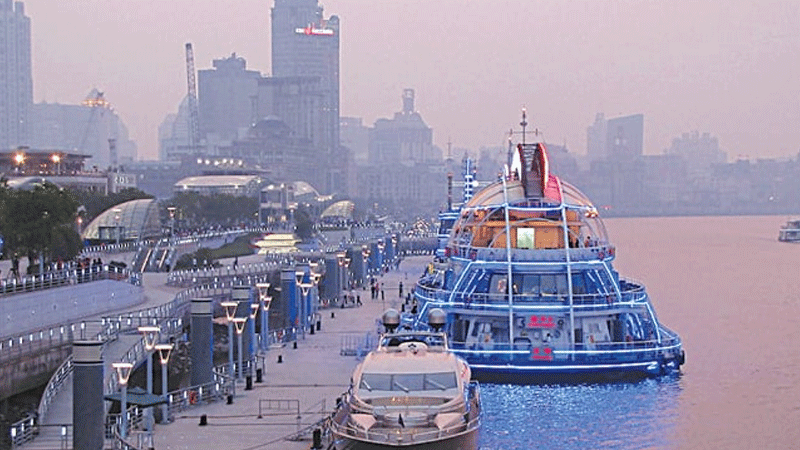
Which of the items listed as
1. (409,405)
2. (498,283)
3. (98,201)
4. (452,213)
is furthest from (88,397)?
(98,201)

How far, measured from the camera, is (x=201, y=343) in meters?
40.8

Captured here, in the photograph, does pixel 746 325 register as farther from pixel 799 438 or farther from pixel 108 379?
pixel 108 379

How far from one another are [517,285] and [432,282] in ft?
43.3

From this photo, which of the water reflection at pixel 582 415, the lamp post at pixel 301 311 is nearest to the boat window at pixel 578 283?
the water reflection at pixel 582 415

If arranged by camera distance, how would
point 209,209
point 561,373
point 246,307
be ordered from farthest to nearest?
1. point 209,209
2. point 561,373
3. point 246,307

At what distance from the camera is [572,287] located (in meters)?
54.2

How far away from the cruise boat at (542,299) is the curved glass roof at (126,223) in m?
46.4

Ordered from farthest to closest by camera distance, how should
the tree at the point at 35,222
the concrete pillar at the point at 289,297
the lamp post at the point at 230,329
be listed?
the concrete pillar at the point at 289,297, the tree at the point at 35,222, the lamp post at the point at 230,329

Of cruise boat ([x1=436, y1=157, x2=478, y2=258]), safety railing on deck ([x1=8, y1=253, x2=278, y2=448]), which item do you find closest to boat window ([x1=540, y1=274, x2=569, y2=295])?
safety railing on deck ([x1=8, y1=253, x2=278, y2=448])

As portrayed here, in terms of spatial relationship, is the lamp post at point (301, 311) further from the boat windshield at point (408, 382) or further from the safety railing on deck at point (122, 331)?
the boat windshield at point (408, 382)

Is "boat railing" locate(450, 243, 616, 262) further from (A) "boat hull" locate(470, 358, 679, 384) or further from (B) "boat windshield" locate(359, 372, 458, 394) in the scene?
(B) "boat windshield" locate(359, 372, 458, 394)

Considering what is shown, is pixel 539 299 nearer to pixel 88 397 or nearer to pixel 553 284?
pixel 553 284

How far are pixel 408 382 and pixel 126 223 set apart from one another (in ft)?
237

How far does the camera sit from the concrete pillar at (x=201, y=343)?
4022cm
